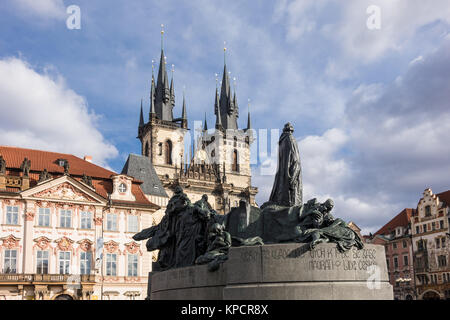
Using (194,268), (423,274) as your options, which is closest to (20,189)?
(194,268)

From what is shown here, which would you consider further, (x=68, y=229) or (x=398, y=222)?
(x=398, y=222)

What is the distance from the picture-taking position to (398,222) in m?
66.6

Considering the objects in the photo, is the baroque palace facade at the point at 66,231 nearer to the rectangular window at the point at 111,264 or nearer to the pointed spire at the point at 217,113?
the rectangular window at the point at 111,264

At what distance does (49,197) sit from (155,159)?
155ft

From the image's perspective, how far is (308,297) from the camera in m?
10.6

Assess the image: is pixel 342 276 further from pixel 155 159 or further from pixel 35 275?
pixel 155 159

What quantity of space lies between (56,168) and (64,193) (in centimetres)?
312

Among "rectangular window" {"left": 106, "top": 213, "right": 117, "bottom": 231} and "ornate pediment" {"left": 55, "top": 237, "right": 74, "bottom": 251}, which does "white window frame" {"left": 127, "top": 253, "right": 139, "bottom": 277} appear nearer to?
"rectangular window" {"left": 106, "top": 213, "right": 117, "bottom": 231}

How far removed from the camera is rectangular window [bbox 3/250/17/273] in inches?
1454

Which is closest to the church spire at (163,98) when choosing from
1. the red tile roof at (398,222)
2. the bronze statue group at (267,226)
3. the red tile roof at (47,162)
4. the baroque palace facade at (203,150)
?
the baroque palace facade at (203,150)

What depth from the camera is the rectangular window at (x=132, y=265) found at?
41.1 m

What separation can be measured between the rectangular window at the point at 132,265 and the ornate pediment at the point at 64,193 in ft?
16.8

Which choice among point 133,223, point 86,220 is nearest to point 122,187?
point 133,223

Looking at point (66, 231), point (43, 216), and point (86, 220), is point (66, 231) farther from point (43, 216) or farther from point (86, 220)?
point (43, 216)
